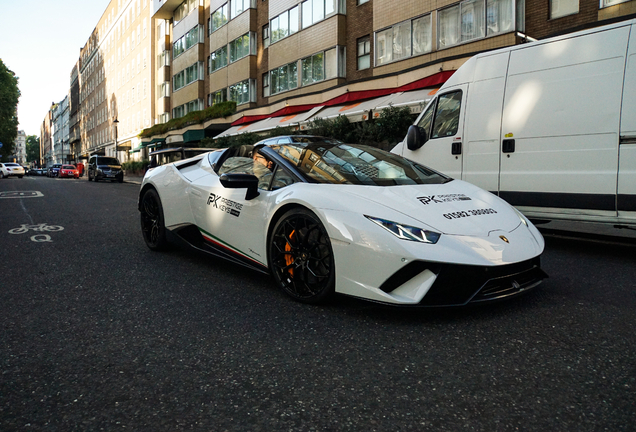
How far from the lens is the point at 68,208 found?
1078 cm

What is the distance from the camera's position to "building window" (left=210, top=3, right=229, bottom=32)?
1329 inches

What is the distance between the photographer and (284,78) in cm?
2716

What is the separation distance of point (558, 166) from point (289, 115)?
19.9 meters

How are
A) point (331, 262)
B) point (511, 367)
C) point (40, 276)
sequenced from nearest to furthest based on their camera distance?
point (511, 367)
point (331, 262)
point (40, 276)

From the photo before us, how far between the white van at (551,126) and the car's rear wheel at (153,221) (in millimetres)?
3494

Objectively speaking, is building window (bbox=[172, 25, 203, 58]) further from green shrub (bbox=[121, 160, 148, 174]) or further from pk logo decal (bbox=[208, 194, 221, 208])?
pk logo decal (bbox=[208, 194, 221, 208])

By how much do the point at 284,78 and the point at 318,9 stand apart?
4161 mm

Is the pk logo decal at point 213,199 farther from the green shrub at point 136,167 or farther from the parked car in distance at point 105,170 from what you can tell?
the green shrub at point 136,167

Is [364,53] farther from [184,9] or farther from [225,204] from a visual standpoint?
[184,9]

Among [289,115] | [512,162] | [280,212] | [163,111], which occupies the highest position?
[163,111]

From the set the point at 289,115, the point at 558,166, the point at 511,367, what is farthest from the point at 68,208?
the point at 289,115

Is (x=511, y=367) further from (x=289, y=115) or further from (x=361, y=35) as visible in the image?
(x=289, y=115)

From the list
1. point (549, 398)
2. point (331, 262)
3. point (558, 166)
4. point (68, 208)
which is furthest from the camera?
point (68, 208)

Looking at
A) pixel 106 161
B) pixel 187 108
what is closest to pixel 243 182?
pixel 106 161
